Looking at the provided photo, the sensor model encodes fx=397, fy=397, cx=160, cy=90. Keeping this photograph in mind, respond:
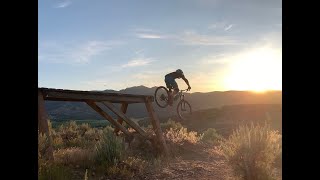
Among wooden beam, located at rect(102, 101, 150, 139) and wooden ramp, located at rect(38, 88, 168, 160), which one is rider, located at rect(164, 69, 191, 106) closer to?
wooden ramp, located at rect(38, 88, 168, 160)

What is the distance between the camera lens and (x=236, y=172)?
888 centimetres

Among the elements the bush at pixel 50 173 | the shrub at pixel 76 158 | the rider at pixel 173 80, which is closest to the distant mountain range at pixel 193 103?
the rider at pixel 173 80

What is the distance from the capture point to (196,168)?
11055 mm

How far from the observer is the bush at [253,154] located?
851 cm

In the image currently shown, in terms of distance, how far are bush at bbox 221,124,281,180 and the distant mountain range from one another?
91146 mm

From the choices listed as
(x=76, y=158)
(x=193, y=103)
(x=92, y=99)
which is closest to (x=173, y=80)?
(x=92, y=99)

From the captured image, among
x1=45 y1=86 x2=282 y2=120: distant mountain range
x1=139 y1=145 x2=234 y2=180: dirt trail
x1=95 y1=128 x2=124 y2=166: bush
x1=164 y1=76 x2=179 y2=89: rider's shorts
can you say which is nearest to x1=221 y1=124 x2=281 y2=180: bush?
x1=139 y1=145 x2=234 y2=180: dirt trail

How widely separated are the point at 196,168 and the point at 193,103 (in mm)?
111851

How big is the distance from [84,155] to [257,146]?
15.1ft

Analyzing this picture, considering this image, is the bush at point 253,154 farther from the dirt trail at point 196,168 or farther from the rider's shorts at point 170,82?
the rider's shorts at point 170,82

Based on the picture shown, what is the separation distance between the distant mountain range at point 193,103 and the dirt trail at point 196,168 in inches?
3385
